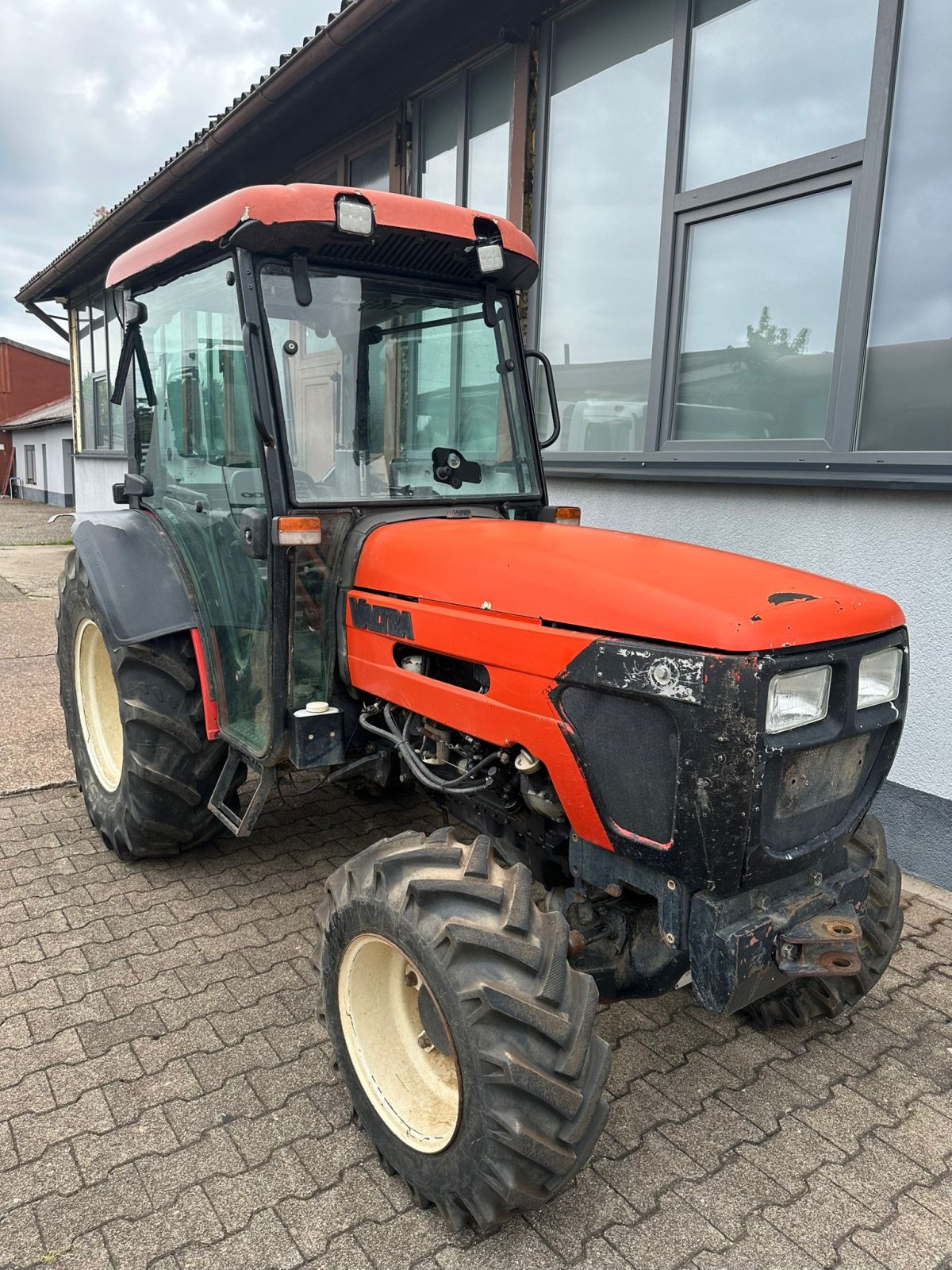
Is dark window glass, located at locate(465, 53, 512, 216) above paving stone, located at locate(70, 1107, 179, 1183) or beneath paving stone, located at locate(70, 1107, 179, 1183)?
above

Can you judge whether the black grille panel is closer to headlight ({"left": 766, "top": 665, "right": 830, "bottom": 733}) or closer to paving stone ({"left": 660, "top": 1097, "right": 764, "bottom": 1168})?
headlight ({"left": 766, "top": 665, "right": 830, "bottom": 733})

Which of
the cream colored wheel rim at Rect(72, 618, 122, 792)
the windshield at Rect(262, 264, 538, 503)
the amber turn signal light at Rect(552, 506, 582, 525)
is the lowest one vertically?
the cream colored wheel rim at Rect(72, 618, 122, 792)

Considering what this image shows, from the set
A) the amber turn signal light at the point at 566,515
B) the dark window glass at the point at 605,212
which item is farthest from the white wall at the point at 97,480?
the amber turn signal light at the point at 566,515

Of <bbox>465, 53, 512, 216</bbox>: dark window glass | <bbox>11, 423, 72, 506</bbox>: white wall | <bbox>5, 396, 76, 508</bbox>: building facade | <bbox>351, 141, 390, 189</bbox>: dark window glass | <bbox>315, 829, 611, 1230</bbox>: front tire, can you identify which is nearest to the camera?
<bbox>315, 829, 611, 1230</bbox>: front tire

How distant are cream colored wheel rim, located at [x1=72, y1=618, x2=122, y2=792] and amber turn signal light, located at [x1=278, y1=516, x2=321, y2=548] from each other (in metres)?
1.58

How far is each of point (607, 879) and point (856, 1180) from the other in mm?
907

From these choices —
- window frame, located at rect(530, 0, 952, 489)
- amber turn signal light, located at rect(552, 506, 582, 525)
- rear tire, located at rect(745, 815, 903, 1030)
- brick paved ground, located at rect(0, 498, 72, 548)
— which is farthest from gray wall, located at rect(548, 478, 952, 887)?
brick paved ground, located at rect(0, 498, 72, 548)

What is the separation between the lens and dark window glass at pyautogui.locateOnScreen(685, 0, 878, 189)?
3.68 metres

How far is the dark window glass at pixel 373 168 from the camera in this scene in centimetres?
Answer: 679

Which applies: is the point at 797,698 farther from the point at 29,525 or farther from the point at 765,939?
the point at 29,525

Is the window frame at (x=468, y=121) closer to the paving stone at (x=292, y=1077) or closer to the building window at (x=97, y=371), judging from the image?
the paving stone at (x=292, y=1077)

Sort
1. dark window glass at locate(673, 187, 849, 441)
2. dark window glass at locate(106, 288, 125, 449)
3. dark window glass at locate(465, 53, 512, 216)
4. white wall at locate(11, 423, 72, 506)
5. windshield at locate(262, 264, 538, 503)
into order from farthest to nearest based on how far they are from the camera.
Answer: white wall at locate(11, 423, 72, 506)
dark window glass at locate(106, 288, 125, 449)
dark window glass at locate(465, 53, 512, 216)
dark window glass at locate(673, 187, 849, 441)
windshield at locate(262, 264, 538, 503)

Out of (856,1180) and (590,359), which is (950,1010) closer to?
(856,1180)

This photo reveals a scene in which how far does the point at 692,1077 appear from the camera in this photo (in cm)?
238
